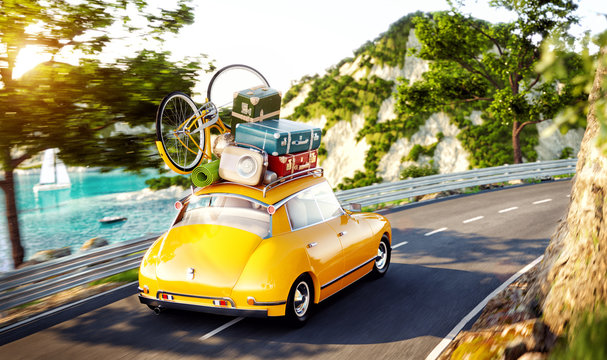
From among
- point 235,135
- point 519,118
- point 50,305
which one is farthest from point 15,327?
point 519,118

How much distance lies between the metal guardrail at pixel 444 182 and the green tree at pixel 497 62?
376 centimetres

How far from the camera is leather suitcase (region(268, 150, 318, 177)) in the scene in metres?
6.96

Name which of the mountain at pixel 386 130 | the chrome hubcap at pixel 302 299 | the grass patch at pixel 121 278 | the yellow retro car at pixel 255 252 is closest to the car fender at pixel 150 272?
the yellow retro car at pixel 255 252

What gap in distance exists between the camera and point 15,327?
6.89 meters

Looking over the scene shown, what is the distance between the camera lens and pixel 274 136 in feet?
22.1

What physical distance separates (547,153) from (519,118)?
18.4m

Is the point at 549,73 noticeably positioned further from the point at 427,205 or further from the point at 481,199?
the point at 481,199

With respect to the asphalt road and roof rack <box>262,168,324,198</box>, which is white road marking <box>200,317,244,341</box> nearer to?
the asphalt road

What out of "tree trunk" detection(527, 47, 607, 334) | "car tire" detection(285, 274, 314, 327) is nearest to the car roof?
"car tire" detection(285, 274, 314, 327)

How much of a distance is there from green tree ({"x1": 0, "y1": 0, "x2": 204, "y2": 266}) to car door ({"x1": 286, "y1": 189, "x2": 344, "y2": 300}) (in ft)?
20.5

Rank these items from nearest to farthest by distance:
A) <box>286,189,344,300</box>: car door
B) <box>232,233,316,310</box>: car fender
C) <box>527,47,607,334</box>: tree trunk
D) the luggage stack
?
<box>527,47,607,334</box>: tree trunk, <box>232,233,316,310</box>: car fender, <box>286,189,344,300</box>: car door, the luggage stack

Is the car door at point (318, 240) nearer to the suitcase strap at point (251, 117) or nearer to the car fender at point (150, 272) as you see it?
the suitcase strap at point (251, 117)

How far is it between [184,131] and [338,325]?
10.8 ft

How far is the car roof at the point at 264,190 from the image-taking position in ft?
21.8
